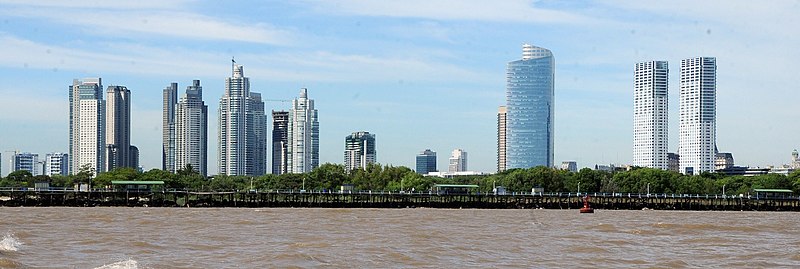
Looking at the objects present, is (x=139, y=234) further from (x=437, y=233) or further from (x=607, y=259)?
(x=607, y=259)

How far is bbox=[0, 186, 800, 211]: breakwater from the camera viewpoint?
14075 centimetres

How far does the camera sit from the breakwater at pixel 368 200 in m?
141

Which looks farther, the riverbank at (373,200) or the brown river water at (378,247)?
the riverbank at (373,200)

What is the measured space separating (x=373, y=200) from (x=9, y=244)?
107133 millimetres

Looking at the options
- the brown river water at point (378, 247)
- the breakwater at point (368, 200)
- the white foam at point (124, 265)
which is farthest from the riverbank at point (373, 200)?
the white foam at point (124, 265)

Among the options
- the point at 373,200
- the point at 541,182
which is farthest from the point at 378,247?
the point at 541,182

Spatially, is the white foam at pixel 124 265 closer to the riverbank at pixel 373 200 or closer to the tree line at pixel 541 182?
the riverbank at pixel 373 200

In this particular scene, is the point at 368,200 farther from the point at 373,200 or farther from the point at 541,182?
the point at 541,182

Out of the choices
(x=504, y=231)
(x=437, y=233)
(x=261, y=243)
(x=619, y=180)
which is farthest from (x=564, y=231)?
(x=619, y=180)

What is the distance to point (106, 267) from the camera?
36531 mm

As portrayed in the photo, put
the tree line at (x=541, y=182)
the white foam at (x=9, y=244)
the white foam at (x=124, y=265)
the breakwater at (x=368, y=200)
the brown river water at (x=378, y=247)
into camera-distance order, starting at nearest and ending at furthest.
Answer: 1. the white foam at (x=124, y=265)
2. the brown river water at (x=378, y=247)
3. the white foam at (x=9, y=244)
4. the breakwater at (x=368, y=200)
5. the tree line at (x=541, y=182)

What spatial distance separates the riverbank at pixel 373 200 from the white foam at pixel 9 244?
89141 mm

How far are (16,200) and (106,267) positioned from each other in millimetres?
108778

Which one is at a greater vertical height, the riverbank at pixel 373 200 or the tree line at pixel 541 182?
the tree line at pixel 541 182
